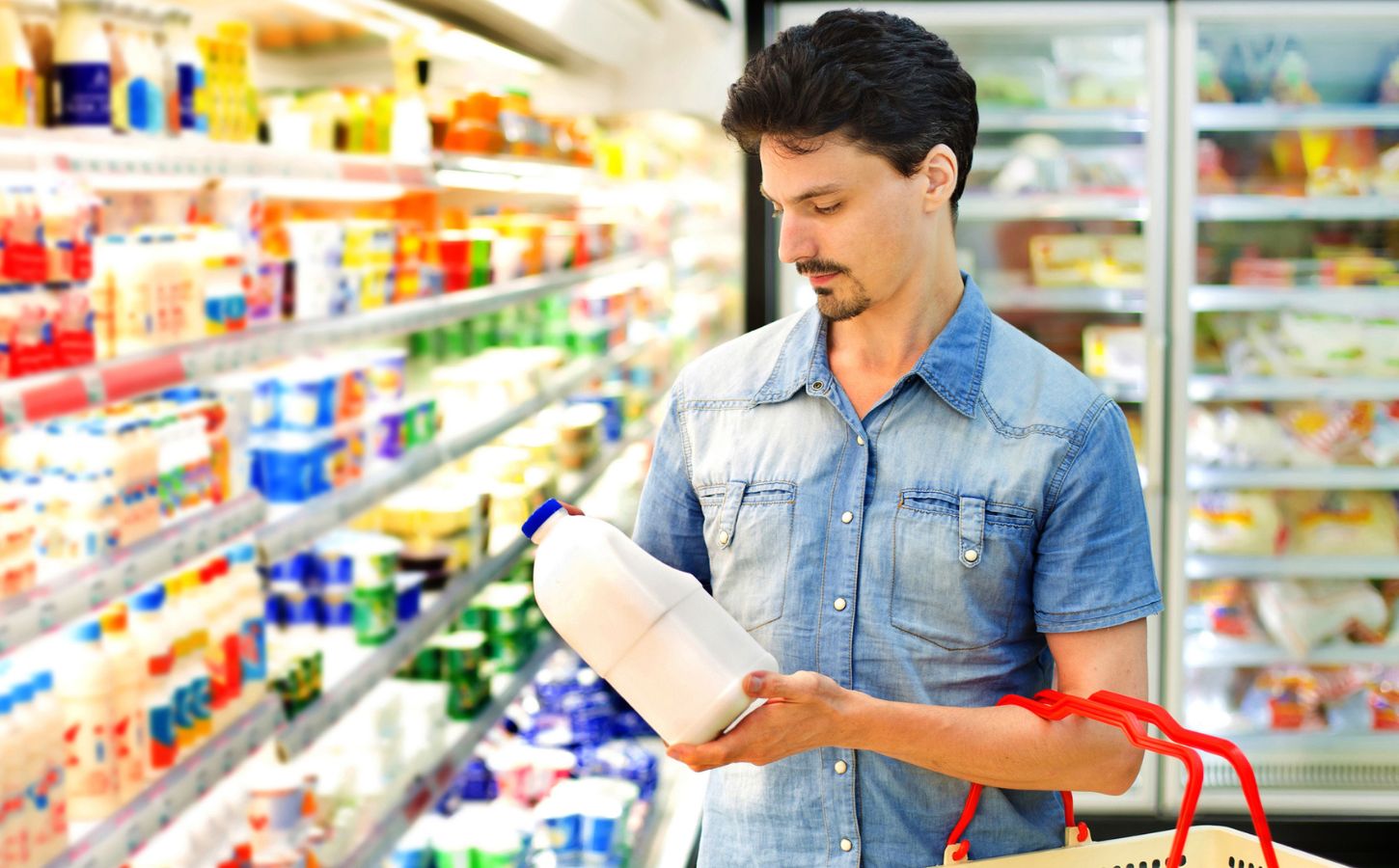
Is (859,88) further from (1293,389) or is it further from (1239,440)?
(1239,440)

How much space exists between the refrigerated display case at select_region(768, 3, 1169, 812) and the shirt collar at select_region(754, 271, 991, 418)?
2.34 metres

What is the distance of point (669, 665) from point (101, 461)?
93 centimetres

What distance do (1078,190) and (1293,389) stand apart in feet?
2.73

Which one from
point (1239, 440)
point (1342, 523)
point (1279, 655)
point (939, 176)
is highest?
point (939, 176)

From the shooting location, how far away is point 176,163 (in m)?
1.89

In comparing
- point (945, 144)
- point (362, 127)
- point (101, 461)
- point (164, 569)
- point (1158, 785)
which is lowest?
point (1158, 785)

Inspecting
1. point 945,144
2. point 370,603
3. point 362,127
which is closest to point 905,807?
point 945,144

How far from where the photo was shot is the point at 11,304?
1568 mm

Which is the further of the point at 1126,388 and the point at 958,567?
the point at 1126,388

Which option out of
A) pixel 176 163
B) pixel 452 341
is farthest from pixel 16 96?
pixel 452 341

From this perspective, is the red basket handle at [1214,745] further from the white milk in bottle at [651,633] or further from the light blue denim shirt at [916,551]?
the white milk in bottle at [651,633]

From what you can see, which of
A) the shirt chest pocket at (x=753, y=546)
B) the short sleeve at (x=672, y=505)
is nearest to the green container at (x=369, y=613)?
the short sleeve at (x=672, y=505)

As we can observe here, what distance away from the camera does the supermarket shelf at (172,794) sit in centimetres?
168

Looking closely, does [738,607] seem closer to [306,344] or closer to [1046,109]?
[306,344]
